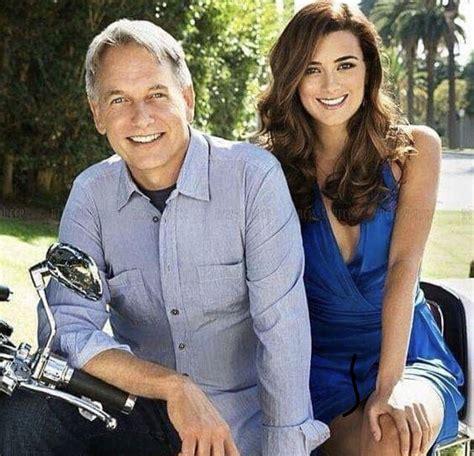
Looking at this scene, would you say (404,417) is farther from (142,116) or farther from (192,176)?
(142,116)

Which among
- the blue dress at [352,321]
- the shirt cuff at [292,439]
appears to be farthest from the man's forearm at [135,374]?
the blue dress at [352,321]

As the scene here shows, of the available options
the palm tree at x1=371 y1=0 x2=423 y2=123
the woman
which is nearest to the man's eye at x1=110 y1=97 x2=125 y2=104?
the woman

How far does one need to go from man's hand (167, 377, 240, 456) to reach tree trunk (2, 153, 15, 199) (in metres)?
7.04

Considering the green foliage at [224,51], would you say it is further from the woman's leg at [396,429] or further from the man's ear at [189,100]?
the woman's leg at [396,429]

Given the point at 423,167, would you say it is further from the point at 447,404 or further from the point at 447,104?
the point at 447,104

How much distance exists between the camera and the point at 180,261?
1.93m

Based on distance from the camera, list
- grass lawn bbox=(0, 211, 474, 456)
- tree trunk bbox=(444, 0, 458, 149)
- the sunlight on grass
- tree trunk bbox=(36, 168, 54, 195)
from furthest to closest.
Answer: tree trunk bbox=(444, 0, 458, 149)
tree trunk bbox=(36, 168, 54, 195)
the sunlight on grass
grass lawn bbox=(0, 211, 474, 456)

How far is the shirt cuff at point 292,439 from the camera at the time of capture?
1865 millimetres

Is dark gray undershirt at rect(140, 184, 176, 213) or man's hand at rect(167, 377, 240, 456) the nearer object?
man's hand at rect(167, 377, 240, 456)

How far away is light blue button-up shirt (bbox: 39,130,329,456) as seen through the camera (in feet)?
6.17

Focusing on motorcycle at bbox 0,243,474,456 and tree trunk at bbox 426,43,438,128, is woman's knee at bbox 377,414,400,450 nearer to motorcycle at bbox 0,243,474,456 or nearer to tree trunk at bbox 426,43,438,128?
motorcycle at bbox 0,243,474,456

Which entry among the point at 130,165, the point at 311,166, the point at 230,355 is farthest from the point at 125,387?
the point at 311,166

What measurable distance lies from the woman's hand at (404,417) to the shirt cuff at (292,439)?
149 mm

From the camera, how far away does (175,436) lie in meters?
1.81
